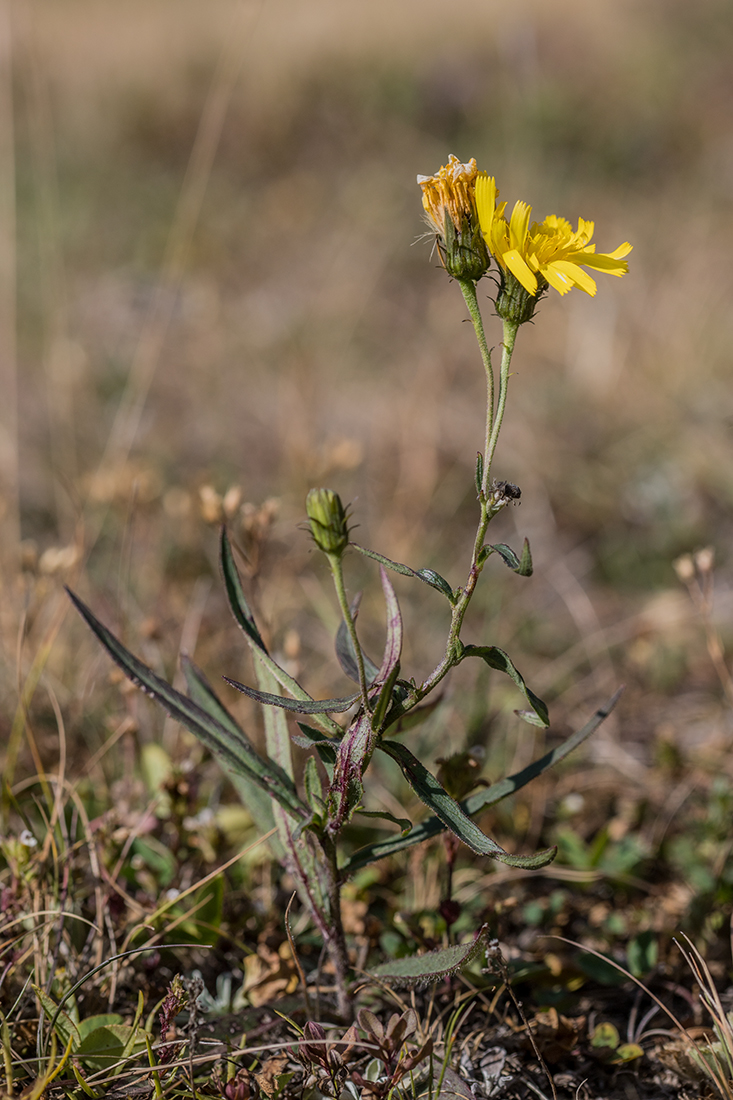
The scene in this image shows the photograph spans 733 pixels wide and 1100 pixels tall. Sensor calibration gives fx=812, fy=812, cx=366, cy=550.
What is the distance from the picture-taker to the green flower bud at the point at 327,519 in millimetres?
955

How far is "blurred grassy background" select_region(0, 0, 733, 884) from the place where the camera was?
7.51 ft

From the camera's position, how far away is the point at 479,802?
1.18m

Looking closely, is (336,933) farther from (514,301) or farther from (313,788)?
(514,301)

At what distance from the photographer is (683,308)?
14.4 feet

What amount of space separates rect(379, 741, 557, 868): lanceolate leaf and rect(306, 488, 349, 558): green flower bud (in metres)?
0.27

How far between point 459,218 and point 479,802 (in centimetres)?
80

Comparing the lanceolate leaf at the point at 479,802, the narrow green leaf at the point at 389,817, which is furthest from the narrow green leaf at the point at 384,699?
the lanceolate leaf at the point at 479,802

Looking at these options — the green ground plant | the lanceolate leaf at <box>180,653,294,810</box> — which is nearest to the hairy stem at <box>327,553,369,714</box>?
the green ground plant

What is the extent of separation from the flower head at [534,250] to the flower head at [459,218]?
18 millimetres

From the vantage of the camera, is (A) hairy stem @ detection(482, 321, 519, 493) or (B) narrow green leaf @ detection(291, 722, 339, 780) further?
(B) narrow green leaf @ detection(291, 722, 339, 780)

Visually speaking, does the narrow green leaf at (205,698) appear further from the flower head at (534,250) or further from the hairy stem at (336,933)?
the flower head at (534,250)

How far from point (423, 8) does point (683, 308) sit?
850 centimetres

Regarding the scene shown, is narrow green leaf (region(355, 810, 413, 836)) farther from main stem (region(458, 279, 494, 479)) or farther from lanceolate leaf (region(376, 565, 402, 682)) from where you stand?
main stem (region(458, 279, 494, 479))

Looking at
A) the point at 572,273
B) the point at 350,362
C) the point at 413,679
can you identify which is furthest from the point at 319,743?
the point at 350,362
